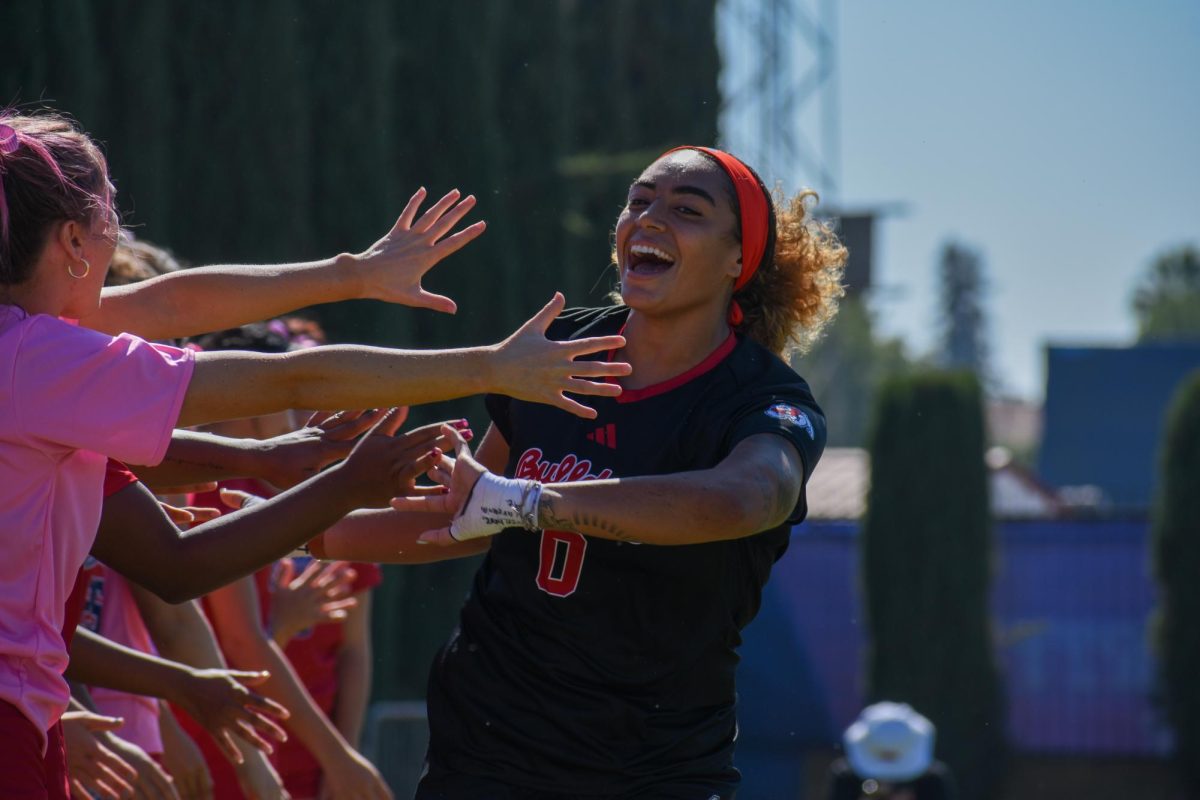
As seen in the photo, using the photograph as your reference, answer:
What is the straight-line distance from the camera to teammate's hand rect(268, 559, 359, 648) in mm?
3818

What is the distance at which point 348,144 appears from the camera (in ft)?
30.2

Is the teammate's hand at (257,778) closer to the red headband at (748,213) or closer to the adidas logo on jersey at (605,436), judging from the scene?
the adidas logo on jersey at (605,436)

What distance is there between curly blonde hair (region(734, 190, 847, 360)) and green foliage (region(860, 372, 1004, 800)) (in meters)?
11.8

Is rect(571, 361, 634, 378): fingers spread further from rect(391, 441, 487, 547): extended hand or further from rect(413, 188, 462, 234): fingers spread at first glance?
rect(413, 188, 462, 234): fingers spread

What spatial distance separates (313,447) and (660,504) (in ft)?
2.32

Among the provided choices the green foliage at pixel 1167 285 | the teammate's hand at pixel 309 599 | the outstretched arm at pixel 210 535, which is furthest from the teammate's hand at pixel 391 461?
the green foliage at pixel 1167 285

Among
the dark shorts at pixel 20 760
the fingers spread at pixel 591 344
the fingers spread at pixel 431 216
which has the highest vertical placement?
the fingers spread at pixel 431 216

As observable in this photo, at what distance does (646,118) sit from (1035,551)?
638 centimetres

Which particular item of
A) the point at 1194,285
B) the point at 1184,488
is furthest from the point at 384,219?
the point at 1194,285

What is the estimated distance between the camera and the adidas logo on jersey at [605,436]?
2.75 metres

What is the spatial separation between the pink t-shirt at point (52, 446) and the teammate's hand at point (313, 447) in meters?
0.52

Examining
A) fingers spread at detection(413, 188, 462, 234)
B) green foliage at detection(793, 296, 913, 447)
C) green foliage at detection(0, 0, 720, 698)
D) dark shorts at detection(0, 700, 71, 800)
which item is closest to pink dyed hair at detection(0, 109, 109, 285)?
dark shorts at detection(0, 700, 71, 800)

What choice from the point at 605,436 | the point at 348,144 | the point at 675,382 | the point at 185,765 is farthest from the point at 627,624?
the point at 348,144

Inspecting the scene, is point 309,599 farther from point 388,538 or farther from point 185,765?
point 388,538
